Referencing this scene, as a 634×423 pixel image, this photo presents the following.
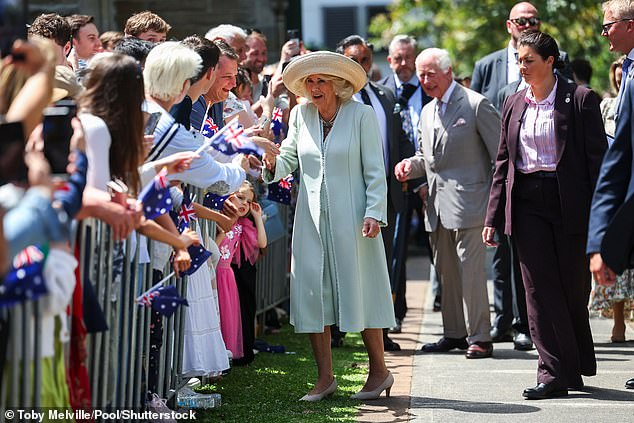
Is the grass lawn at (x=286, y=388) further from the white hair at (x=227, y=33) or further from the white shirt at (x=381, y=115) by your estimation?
the white hair at (x=227, y=33)

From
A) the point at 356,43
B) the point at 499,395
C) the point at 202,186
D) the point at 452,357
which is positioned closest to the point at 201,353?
the point at 202,186

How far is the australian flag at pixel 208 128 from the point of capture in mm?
7194

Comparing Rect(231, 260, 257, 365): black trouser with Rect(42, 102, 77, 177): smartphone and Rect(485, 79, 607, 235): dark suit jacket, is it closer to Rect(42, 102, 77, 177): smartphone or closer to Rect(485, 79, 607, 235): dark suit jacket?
Rect(485, 79, 607, 235): dark suit jacket

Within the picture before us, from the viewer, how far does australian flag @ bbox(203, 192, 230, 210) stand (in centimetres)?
682

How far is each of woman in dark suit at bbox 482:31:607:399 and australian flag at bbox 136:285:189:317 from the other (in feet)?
8.69

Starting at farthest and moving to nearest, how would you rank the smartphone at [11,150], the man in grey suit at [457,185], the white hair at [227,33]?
the white hair at [227,33] → the man in grey suit at [457,185] → the smartphone at [11,150]

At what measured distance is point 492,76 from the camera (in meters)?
10.4

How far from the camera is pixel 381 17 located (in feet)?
91.7

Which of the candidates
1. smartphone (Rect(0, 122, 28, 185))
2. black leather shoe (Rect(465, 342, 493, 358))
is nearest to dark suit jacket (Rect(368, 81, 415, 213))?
black leather shoe (Rect(465, 342, 493, 358))

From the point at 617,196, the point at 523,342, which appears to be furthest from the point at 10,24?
the point at 523,342

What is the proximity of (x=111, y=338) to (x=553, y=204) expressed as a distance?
3.28 meters

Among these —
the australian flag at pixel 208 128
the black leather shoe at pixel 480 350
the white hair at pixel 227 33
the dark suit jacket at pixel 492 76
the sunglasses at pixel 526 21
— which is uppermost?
the sunglasses at pixel 526 21

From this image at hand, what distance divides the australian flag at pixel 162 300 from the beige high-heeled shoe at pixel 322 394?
1873 mm

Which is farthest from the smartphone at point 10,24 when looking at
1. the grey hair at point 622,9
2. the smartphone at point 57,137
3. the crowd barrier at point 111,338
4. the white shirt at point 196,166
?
the grey hair at point 622,9
